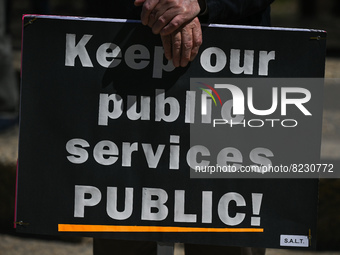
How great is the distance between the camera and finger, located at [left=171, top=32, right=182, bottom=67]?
70.6 inches

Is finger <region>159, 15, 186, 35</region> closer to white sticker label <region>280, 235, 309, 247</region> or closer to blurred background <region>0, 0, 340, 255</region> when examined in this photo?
white sticker label <region>280, 235, 309, 247</region>

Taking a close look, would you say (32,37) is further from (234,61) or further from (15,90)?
(15,90)

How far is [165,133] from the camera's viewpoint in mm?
1890

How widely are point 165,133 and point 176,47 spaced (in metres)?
0.27

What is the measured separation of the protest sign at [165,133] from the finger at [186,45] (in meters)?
0.05

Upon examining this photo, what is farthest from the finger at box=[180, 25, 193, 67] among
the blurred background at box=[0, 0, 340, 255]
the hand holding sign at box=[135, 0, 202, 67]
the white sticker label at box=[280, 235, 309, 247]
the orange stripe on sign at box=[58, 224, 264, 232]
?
the blurred background at box=[0, 0, 340, 255]

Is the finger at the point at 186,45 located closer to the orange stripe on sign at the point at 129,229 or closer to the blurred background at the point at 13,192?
the orange stripe on sign at the point at 129,229

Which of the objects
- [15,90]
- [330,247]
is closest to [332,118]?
[330,247]

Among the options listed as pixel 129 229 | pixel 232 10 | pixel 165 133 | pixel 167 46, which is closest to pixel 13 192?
pixel 129 229

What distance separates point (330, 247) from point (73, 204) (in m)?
1.86

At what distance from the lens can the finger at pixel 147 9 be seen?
5.78 feet

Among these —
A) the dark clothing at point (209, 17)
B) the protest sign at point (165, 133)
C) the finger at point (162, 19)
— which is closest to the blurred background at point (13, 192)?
the dark clothing at point (209, 17)

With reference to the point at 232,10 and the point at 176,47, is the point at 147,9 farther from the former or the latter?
the point at 232,10

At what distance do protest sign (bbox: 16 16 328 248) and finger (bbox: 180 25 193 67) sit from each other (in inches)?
1.8
